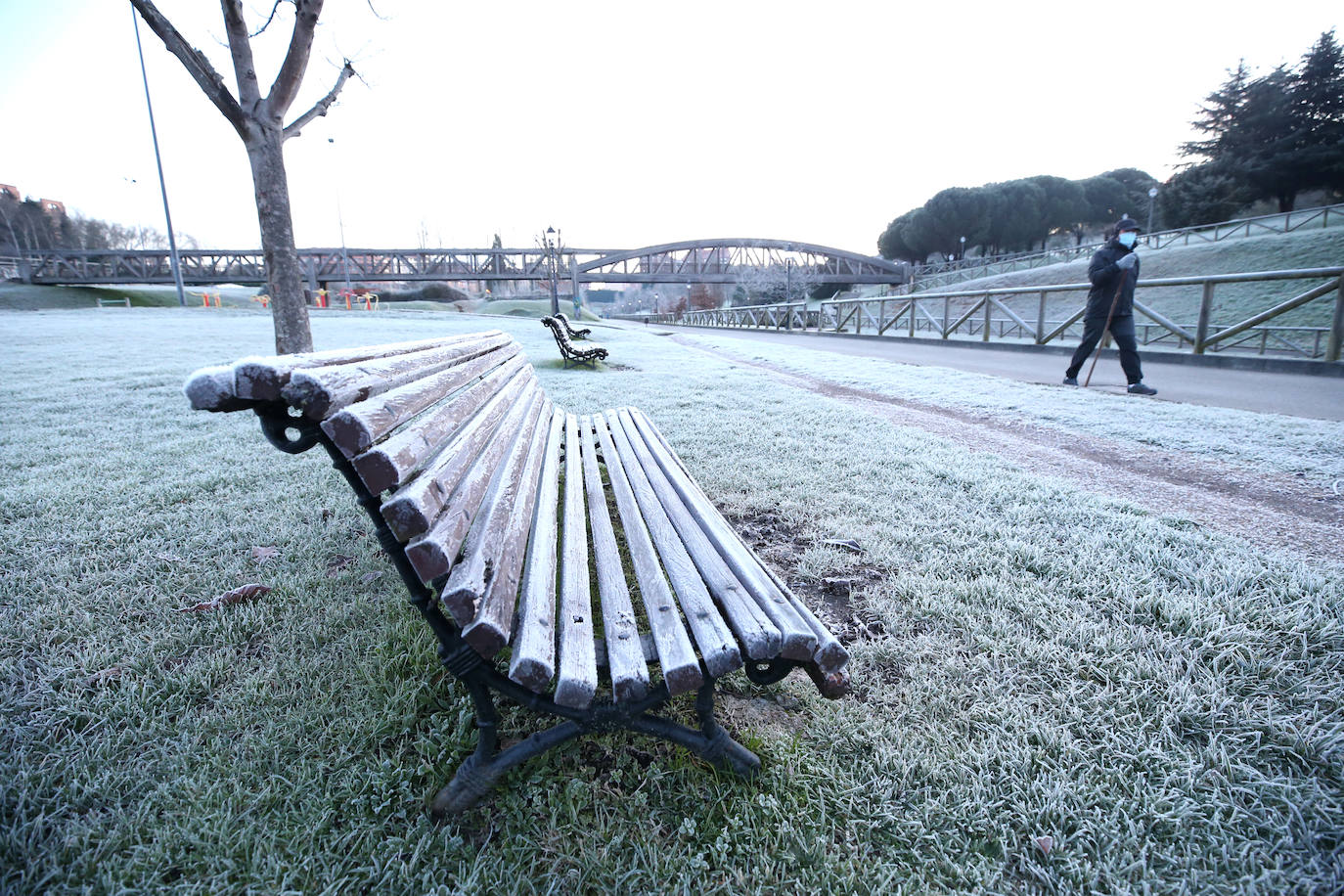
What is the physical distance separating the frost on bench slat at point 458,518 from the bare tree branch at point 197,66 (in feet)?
15.0

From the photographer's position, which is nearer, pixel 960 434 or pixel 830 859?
pixel 830 859

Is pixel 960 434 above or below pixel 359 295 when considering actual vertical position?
below

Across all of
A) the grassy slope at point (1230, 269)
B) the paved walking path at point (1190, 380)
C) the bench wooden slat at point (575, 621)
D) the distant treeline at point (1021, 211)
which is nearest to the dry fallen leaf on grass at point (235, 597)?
the bench wooden slat at point (575, 621)

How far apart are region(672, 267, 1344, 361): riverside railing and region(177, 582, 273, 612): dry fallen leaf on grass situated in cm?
933

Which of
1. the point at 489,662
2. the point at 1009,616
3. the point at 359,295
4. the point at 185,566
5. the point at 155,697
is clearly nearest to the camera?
the point at 489,662

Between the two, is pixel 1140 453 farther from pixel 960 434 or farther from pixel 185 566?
pixel 185 566

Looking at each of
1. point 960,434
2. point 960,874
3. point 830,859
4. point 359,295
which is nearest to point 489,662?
point 830,859

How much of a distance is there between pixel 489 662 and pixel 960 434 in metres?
4.44

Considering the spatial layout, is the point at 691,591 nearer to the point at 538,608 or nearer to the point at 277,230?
the point at 538,608

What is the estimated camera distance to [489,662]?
1.31 meters

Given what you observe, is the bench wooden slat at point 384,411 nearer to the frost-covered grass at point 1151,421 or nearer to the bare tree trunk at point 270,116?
the bare tree trunk at point 270,116

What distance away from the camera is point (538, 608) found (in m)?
1.38

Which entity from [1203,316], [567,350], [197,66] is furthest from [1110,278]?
[197,66]

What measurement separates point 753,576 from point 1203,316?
32.7 feet
